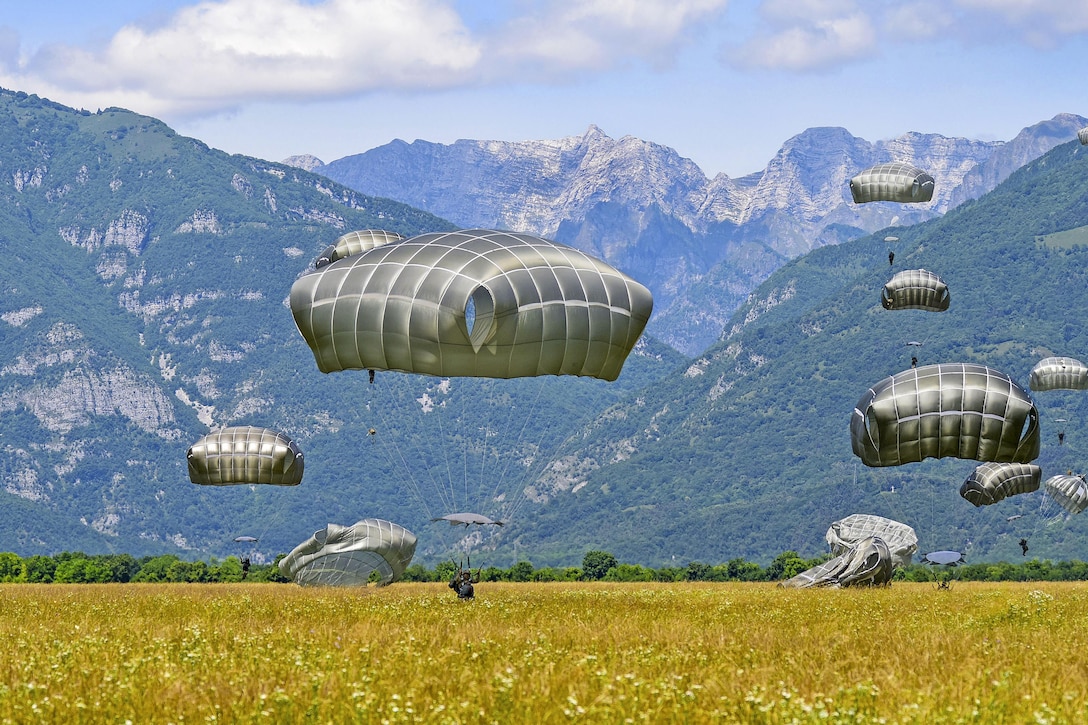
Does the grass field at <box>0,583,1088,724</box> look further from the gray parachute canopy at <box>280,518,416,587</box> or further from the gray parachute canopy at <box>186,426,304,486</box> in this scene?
the gray parachute canopy at <box>280,518,416,587</box>

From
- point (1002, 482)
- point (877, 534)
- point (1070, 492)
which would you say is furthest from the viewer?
point (1070, 492)

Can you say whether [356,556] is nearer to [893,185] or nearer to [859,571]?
[859,571]

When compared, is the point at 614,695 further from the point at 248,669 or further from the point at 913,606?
the point at 913,606

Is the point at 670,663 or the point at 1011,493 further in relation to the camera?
the point at 1011,493

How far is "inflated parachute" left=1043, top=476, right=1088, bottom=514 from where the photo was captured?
7912 centimetres

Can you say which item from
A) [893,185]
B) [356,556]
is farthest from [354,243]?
[893,185]

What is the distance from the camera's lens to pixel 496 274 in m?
31.4

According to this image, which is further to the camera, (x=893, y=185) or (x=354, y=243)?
(x=893, y=185)

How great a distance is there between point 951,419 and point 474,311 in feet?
46.0

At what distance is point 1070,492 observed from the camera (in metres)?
80.9

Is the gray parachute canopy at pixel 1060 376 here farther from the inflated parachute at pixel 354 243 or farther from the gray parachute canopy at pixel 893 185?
the inflated parachute at pixel 354 243

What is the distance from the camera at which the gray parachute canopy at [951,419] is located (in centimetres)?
3862

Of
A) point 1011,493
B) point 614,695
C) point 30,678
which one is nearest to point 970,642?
point 614,695

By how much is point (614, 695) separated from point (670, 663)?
9.73ft
